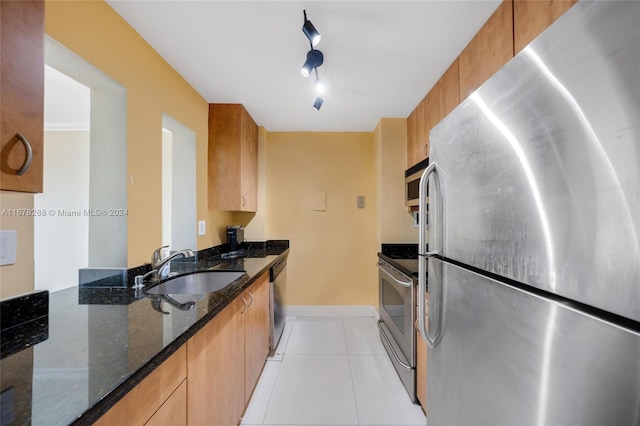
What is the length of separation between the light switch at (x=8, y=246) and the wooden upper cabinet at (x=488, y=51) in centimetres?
223

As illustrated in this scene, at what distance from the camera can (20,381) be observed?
1.83 ft

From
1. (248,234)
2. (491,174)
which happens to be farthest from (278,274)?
(491,174)

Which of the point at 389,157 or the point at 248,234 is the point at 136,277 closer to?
the point at 248,234

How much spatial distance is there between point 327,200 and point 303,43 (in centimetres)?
189

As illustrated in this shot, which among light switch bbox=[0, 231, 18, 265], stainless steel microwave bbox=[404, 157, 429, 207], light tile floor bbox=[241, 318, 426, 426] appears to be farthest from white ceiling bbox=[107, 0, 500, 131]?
light tile floor bbox=[241, 318, 426, 426]

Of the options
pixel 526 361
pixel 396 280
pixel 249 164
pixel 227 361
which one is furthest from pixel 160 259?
pixel 526 361

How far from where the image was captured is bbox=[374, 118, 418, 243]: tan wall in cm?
274

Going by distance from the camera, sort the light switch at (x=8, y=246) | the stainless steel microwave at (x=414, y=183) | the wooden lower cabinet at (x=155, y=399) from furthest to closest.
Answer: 1. the stainless steel microwave at (x=414, y=183)
2. the light switch at (x=8, y=246)
3. the wooden lower cabinet at (x=155, y=399)

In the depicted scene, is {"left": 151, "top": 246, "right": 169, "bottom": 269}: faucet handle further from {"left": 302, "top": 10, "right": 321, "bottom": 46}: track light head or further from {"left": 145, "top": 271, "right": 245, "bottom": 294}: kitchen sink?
{"left": 302, "top": 10, "right": 321, "bottom": 46}: track light head

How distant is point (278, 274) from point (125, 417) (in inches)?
68.0

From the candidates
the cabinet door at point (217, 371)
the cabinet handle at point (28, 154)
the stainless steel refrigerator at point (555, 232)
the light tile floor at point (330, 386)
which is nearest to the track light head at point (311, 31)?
the stainless steel refrigerator at point (555, 232)

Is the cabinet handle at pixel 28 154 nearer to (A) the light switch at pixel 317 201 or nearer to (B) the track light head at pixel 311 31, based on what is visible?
(B) the track light head at pixel 311 31

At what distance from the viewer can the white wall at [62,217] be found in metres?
2.41

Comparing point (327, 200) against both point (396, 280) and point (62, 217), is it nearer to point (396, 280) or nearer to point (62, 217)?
point (396, 280)
